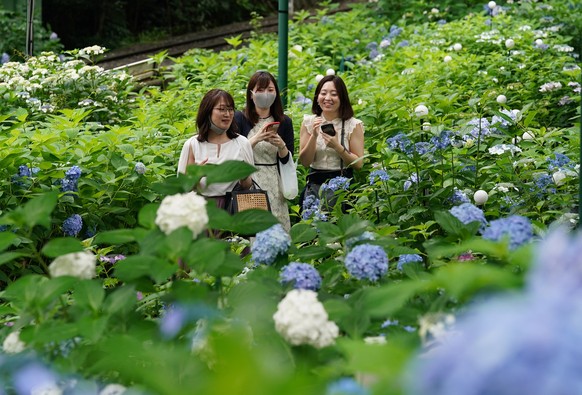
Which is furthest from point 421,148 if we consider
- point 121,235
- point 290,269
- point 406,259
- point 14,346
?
point 14,346

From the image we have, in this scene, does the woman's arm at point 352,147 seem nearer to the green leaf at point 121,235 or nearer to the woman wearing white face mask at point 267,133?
Result: the woman wearing white face mask at point 267,133

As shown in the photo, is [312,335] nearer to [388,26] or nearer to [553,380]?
[553,380]

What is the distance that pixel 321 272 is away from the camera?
2141mm

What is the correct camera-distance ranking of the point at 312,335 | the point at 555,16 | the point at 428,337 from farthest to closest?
the point at 555,16 → the point at 312,335 → the point at 428,337

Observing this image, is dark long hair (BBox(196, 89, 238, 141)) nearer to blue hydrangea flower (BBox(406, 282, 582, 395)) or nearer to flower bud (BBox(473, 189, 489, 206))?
flower bud (BBox(473, 189, 489, 206))

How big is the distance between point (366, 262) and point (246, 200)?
2.56 metres

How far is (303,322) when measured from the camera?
1479mm

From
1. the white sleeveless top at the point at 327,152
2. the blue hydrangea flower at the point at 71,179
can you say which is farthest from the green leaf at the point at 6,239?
the white sleeveless top at the point at 327,152

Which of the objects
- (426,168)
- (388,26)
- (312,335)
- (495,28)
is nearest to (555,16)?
(495,28)

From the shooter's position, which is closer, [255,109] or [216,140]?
[216,140]

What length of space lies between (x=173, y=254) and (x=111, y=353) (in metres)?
0.22

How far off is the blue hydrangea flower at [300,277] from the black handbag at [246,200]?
249 cm

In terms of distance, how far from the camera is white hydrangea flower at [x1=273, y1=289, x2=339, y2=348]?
148cm

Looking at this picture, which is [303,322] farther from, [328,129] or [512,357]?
[328,129]
